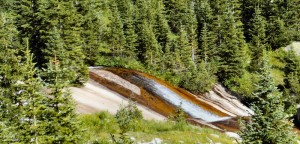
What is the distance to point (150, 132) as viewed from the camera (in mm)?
21172

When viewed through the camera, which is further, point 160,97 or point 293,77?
point 293,77

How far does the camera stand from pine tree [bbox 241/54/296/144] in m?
13.5

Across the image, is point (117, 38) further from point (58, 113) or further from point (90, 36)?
point (58, 113)

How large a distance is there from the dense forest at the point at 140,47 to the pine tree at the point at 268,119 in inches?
290

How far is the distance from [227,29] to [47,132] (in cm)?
5929

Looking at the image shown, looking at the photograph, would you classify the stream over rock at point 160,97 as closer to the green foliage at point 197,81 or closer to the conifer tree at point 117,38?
the green foliage at point 197,81

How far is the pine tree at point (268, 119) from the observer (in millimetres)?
13531

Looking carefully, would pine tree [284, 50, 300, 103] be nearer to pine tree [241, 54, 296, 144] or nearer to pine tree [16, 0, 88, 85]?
pine tree [16, 0, 88, 85]

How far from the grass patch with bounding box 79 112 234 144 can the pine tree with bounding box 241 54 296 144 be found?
6455mm

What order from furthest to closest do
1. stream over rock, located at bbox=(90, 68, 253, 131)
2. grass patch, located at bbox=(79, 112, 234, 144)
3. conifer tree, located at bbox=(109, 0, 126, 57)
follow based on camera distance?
conifer tree, located at bbox=(109, 0, 126, 57)
stream over rock, located at bbox=(90, 68, 253, 131)
grass patch, located at bbox=(79, 112, 234, 144)

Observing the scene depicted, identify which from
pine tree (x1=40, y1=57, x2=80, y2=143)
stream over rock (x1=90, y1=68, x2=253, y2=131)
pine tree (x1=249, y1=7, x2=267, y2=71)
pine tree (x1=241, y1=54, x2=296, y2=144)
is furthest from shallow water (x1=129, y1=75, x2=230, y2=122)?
pine tree (x1=249, y1=7, x2=267, y2=71)

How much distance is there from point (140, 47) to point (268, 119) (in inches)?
2022

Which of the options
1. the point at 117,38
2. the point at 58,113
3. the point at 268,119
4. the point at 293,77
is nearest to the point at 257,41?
the point at 293,77

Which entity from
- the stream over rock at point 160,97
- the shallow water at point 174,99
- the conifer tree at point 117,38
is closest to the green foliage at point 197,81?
the stream over rock at point 160,97
